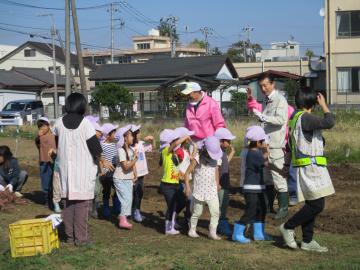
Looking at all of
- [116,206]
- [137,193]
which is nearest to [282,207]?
[137,193]

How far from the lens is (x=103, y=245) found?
6734mm

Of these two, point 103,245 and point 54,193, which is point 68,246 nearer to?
point 103,245

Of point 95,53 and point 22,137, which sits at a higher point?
point 95,53

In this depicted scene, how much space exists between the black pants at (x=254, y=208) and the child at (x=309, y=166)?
585 mm

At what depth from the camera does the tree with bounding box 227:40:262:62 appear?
293 ft

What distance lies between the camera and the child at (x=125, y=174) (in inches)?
310

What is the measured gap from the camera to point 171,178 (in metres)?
7.55

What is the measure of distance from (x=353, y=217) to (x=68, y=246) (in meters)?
3.86

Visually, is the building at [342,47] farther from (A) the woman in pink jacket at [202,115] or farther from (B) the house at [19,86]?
(A) the woman in pink jacket at [202,115]

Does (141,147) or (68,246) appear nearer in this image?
A: (68,246)

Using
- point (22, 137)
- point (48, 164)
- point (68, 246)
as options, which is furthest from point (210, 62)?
point (68, 246)

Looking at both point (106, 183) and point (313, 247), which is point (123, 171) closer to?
point (106, 183)

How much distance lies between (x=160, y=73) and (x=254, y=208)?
40321 mm

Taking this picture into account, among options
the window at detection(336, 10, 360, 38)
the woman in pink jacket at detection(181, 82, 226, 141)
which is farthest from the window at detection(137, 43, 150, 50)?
the woman in pink jacket at detection(181, 82, 226, 141)
